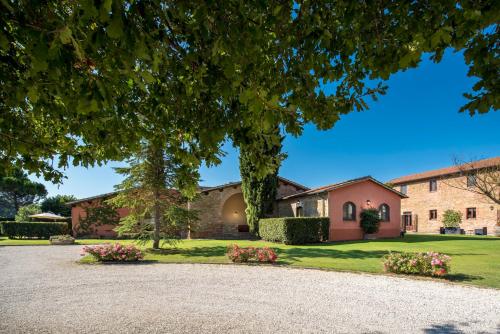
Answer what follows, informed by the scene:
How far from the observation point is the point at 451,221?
3194 centimetres

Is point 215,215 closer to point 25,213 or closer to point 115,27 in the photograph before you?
point 25,213

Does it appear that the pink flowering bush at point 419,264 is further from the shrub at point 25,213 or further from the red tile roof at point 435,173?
the shrub at point 25,213

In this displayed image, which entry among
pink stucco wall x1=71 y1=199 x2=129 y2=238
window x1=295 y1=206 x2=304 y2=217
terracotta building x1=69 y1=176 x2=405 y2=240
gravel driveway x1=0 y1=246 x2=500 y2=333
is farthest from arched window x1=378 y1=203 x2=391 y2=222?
pink stucco wall x1=71 y1=199 x2=129 y2=238

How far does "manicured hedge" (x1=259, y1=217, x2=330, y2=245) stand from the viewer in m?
19.7

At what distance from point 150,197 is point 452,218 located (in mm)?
30357

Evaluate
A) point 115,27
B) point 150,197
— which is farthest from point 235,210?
point 115,27

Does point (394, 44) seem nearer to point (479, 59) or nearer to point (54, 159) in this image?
point (479, 59)

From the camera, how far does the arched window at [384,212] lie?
77.8 ft

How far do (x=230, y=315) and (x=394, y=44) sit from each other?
5.06m

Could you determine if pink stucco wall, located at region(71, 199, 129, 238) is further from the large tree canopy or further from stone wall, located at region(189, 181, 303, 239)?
the large tree canopy

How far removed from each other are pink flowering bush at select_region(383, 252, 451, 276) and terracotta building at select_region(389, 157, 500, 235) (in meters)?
20.9

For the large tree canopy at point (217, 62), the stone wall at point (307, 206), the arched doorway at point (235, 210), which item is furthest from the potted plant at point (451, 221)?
the large tree canopy at point (217, 62)

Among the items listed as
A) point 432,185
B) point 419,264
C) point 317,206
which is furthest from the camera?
point 432,185

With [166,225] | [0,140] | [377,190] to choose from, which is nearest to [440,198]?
[377,190]
